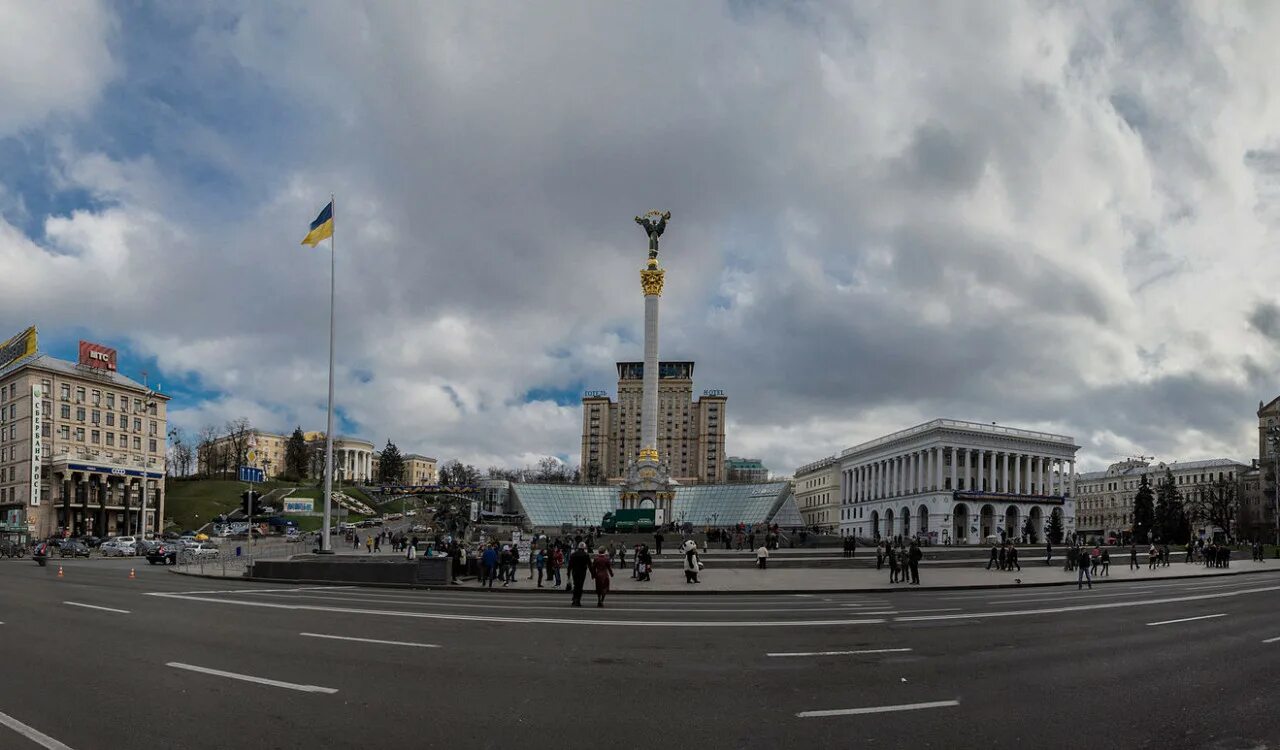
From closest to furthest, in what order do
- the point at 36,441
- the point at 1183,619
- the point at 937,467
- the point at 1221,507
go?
1. the point at 1183,619
2. the point at 36,441
3. the point at 1221,507
4. the point at 937,467

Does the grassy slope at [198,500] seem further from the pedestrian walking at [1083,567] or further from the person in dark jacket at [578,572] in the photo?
the pedestrian walking at [1083,567]

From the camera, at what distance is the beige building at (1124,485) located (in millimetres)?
149125

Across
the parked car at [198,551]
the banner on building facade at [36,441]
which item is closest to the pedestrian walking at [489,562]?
the parked car at [198,551]

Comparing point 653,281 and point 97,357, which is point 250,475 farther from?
point 653,281

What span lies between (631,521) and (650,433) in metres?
15.8

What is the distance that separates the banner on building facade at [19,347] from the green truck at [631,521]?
66565 millimetres

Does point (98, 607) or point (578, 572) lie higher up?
point (578, 572)

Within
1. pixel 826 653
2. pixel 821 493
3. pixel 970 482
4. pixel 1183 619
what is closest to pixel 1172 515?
pixel 970 482

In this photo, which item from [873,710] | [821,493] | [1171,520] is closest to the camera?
[873,710]

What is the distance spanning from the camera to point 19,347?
305 ft

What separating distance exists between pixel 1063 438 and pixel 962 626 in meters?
118

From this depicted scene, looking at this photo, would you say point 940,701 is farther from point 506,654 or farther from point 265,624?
point 265,624

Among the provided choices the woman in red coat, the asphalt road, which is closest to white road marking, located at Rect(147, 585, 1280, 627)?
the asphalt road

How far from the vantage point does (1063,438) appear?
4808 inches
